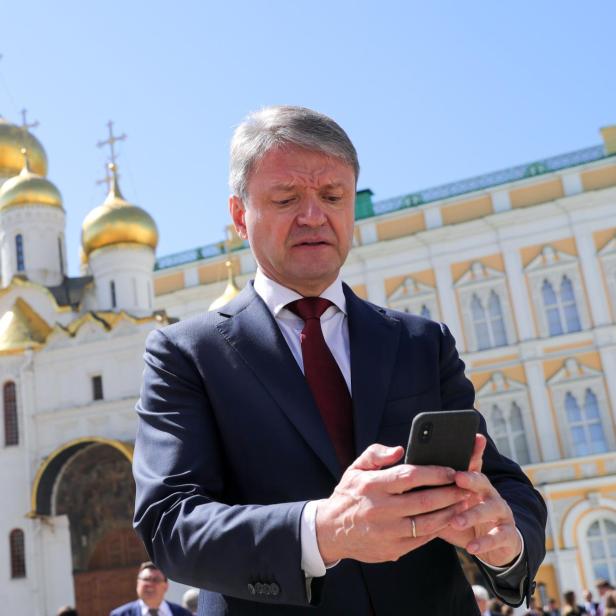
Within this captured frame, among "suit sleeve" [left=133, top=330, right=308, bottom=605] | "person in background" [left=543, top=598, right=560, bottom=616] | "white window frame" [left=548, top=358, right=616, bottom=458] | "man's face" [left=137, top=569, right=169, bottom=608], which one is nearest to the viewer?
"suit sleeve" [left=133, top=330, right=308, bottom=605]

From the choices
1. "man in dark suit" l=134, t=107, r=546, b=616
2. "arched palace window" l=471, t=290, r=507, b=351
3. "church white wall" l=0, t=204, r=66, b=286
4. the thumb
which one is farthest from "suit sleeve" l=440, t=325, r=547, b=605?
"arched palace window" l=471, t=290, r=507, b=351

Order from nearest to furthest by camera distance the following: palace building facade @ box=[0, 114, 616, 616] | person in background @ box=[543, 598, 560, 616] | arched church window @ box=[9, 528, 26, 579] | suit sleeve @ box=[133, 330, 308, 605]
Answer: suit sleeve @ box=[133, 330, 308, 605] → person in background @ box=[543, 598, 560, 616] → arched church window @ box=[9, 528, 26, 579] → palace building facade @ box=[0, 114, 616, 616]

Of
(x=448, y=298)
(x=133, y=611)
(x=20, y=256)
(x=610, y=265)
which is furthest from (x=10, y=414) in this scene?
(x=133, y=611)

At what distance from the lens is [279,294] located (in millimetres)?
1875

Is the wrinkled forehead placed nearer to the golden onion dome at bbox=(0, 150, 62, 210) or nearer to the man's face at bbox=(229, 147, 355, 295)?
the man's face at bbox=(229, 147, 355, 295)

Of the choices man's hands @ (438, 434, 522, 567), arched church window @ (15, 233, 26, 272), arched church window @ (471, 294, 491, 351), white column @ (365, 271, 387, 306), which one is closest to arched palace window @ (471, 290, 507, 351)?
arched church window @ (471, 294, 491, 351)

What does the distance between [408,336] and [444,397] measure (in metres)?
0.14

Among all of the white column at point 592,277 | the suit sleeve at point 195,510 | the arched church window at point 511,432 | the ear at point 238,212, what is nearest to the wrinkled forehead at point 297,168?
the ear at point 238,212

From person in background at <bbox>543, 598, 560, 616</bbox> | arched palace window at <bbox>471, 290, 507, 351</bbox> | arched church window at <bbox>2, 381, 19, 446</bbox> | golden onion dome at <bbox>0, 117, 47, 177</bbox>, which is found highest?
golden onion dome at <bbox>0, 117, 47, 177</bbox>

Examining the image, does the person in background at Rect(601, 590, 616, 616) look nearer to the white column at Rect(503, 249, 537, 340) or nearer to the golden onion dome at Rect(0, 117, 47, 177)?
the white column at Rect(503, 249, 537, 340)

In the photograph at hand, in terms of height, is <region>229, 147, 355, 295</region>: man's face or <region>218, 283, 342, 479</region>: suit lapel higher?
<region>229, 147, 355, 295</region>: man's face

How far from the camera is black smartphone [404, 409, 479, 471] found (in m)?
1.29

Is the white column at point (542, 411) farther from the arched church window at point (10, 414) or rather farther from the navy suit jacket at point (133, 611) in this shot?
the navy suit jacket at point (133, 611)

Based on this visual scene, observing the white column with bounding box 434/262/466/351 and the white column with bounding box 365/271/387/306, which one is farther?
the white column with bounding box 365/271/387/306
